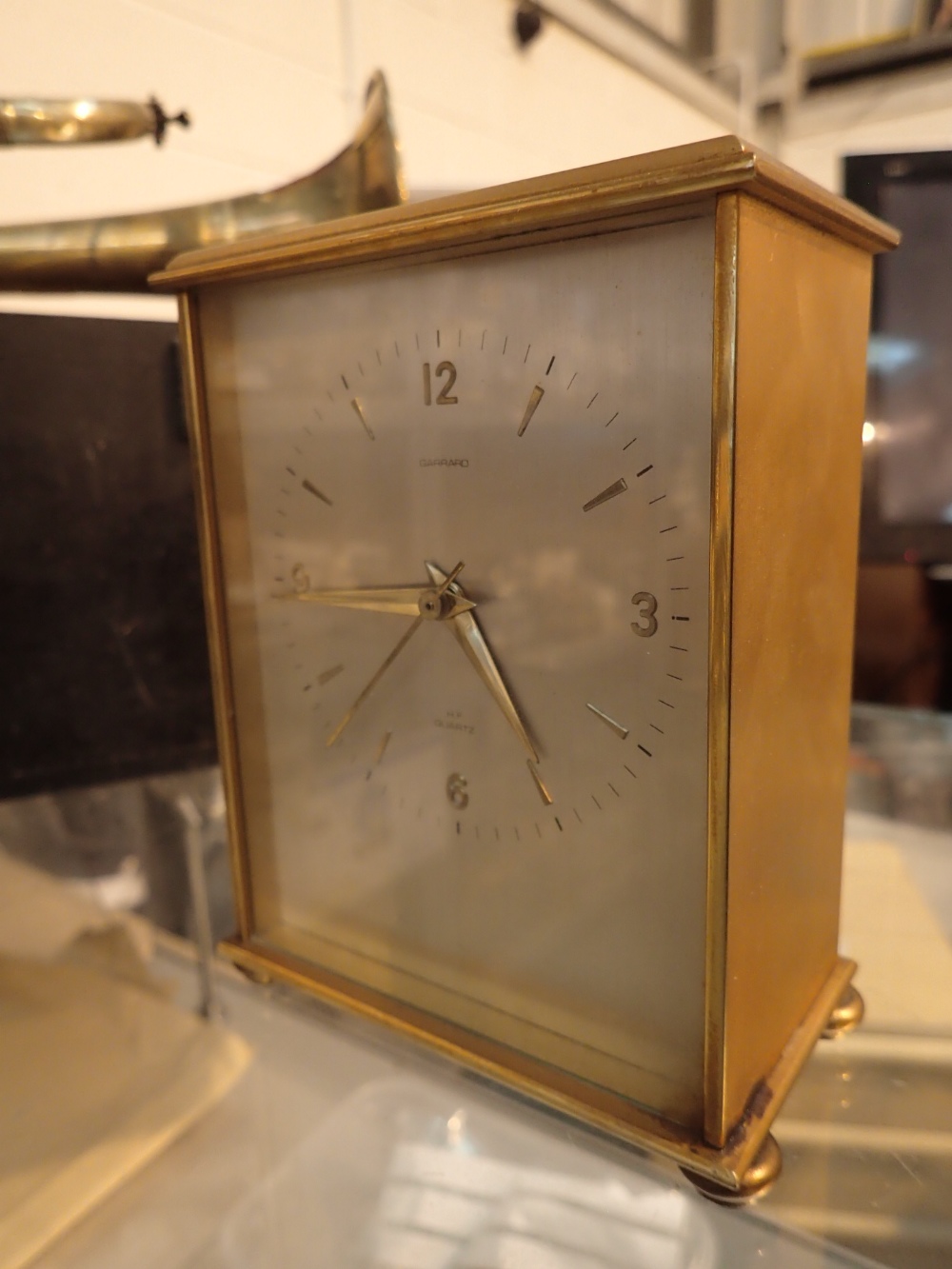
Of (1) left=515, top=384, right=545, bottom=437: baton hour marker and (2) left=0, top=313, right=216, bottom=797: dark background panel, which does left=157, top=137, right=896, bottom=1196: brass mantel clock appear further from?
(2) left=0, top=313, right=216, bottom=797: dark background panel

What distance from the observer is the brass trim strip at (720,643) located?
39 centimetres

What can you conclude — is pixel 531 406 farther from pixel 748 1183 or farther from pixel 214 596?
pixel 748 1183

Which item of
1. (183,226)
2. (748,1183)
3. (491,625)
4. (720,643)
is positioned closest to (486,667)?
(491,625)

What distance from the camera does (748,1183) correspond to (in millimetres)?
472

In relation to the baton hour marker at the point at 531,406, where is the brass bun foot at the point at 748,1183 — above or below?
below

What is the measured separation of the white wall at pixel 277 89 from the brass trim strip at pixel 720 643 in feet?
2.43

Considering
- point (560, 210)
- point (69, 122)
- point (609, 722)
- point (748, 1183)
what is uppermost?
point (69, 122)

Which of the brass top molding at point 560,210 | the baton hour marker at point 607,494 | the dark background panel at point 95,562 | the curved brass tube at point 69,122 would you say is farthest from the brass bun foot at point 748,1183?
the curved brass tube at point 69,122

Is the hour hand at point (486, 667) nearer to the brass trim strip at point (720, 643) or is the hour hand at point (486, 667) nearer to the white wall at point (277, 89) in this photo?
the brass trim strip at point (720, 643)

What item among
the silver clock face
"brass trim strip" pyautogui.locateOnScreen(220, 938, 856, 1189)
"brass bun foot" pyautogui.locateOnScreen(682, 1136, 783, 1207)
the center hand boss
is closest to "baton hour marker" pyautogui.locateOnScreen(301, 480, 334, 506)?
the silver clock face

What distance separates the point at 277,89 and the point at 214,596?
72 centimetres

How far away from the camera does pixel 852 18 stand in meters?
1.65

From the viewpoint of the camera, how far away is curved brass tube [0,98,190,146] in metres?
0.65

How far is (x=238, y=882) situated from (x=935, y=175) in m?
1.11
